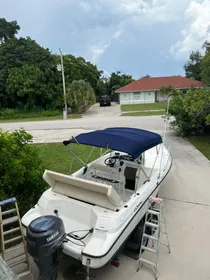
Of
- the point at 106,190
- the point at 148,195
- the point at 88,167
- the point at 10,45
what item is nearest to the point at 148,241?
the point at 148,195

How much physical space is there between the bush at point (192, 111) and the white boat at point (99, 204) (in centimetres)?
560

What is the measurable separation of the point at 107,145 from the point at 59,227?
5.06 feet

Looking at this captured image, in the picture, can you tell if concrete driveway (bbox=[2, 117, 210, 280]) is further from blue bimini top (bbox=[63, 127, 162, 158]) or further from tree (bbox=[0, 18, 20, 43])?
tree (bbox=[0, 18, 20, 43])

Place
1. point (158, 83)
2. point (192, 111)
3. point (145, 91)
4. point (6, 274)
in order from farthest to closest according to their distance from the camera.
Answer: point (158, 83) → point (145, 91) → point (192, 111) → point (6, 274)

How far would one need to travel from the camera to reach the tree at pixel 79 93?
21.3m

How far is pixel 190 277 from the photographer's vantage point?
289cm

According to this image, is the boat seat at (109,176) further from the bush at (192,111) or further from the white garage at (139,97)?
the white garage at (139,97)

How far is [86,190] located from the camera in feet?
10.5

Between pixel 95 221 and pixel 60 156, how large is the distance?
5.61 m

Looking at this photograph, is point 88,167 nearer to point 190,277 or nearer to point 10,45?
point 190,277

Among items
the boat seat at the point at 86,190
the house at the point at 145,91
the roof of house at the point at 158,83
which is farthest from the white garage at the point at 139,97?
the boat seat at the point at 86,190

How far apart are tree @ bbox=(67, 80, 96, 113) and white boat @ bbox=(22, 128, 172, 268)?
17875 millimetres

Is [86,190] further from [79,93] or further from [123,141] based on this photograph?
[79,93]

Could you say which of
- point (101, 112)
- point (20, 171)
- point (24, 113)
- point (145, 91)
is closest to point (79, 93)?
point (101, 112)
